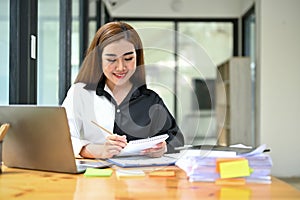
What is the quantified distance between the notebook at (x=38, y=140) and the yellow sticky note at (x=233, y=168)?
0.40 m

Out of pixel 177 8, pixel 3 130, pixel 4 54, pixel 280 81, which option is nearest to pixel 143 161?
pixel 3 130

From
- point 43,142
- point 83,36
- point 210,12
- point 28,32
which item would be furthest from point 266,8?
point 43,142

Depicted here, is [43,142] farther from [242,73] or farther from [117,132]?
[242,73]

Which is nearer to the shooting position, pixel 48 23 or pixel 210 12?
pixel 48 23

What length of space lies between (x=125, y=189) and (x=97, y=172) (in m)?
0.21

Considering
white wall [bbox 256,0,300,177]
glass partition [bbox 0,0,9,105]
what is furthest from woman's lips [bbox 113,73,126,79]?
white wall [bbox 256,0,300,177]

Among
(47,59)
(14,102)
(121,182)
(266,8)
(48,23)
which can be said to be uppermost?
(266,8)

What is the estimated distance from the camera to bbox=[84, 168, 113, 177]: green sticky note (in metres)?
1.21

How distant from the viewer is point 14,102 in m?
2.01

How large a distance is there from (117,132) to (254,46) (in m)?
4.32

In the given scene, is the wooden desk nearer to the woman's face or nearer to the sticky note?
the sticky note

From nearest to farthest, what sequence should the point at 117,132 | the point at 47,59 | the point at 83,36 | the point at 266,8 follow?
the point at 117,132, the point at 47,59, the point at 83,36, the point at 266,8

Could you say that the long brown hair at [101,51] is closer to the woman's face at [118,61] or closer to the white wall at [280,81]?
the woman's face at [118,61]

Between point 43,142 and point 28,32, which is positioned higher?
point 28,32
